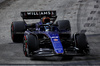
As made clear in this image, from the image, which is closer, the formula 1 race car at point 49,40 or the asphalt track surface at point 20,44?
the asphalt track surface at point 20,44

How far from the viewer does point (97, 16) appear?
17.2 m

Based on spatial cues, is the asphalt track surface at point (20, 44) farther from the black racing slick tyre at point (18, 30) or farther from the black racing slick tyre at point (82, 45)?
the black racing slick tyre at point (18, 30)

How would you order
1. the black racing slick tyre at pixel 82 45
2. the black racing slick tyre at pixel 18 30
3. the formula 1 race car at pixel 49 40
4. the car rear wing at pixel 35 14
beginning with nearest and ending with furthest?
the formula 1 race car at pixel 49 40
the black racing slick tyre at pixel 82 45
the black racing slick tyre at pixel 18 30
the car rear wing at pixel 35 14

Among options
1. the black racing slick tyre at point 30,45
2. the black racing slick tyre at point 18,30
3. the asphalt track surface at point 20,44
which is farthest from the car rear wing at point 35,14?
the black racing slick tyre at point 30,45

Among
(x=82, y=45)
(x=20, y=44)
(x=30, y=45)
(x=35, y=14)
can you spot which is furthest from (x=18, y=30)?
(x=82, y=45)

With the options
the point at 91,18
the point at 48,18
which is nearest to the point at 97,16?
the point at 91,18

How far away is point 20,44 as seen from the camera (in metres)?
12.2

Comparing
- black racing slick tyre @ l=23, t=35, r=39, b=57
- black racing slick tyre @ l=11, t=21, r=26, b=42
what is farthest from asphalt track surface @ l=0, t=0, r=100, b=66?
black racing slick tyre @ l=11, t=21, r=26, b=42

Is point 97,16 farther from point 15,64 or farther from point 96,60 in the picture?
point 15,64

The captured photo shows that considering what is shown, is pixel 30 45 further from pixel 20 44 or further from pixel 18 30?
pixel 18 30

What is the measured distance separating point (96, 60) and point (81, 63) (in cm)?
70

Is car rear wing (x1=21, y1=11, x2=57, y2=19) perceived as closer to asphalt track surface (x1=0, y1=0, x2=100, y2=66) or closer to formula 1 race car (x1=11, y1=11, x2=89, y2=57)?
formula 1 race car (x1=11, y1=11, x2=89, y2=57)

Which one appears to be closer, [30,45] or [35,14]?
[30,45]

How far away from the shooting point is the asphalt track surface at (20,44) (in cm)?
949
